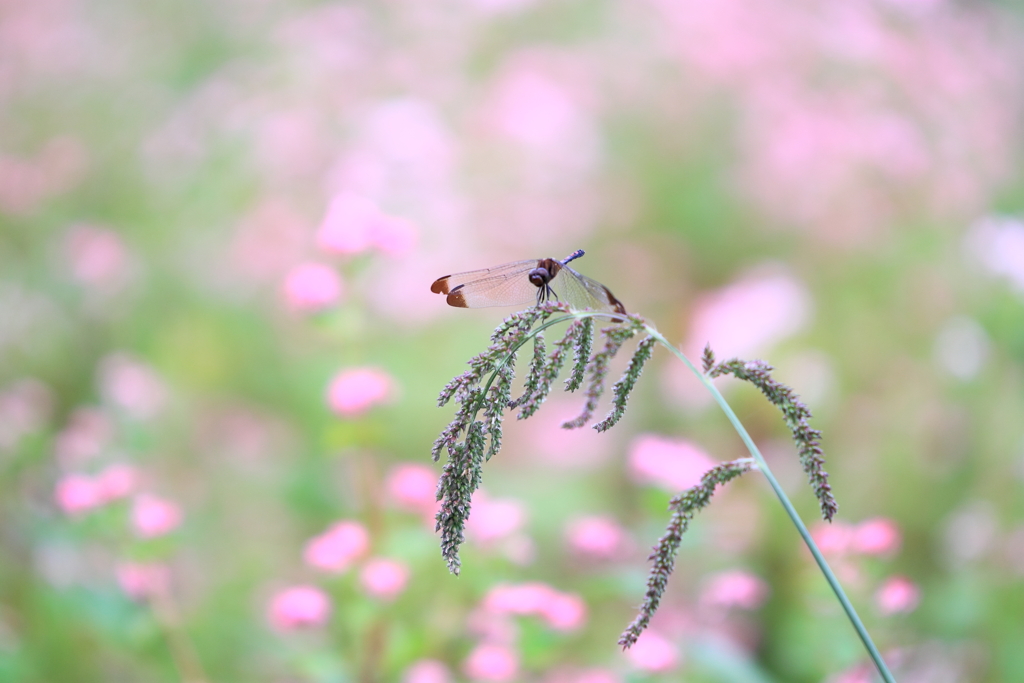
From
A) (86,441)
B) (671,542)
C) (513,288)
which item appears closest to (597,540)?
(513,288)

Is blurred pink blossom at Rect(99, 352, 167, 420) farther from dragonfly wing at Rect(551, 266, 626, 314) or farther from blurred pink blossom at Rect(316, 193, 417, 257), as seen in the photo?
dragonfly wing at Rect(551, 266, 626, 314)

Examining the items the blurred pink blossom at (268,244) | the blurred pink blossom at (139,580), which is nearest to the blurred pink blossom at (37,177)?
the blurred pink blossom at (268,244)

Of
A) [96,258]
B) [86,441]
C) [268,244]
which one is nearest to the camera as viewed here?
[86,441]

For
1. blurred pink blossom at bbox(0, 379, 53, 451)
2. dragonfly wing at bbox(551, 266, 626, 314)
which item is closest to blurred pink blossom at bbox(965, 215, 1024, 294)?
dragonfly wing at bbox(551, 266, 626, 314)

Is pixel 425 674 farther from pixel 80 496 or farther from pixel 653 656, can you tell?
pixel 80 496

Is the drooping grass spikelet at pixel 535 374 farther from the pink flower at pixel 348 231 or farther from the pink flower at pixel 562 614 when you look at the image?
the pink flower at pixel 348 231

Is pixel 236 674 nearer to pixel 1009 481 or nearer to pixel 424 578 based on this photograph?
pixel 424 578

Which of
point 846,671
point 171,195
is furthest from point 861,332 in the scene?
point 171,195
